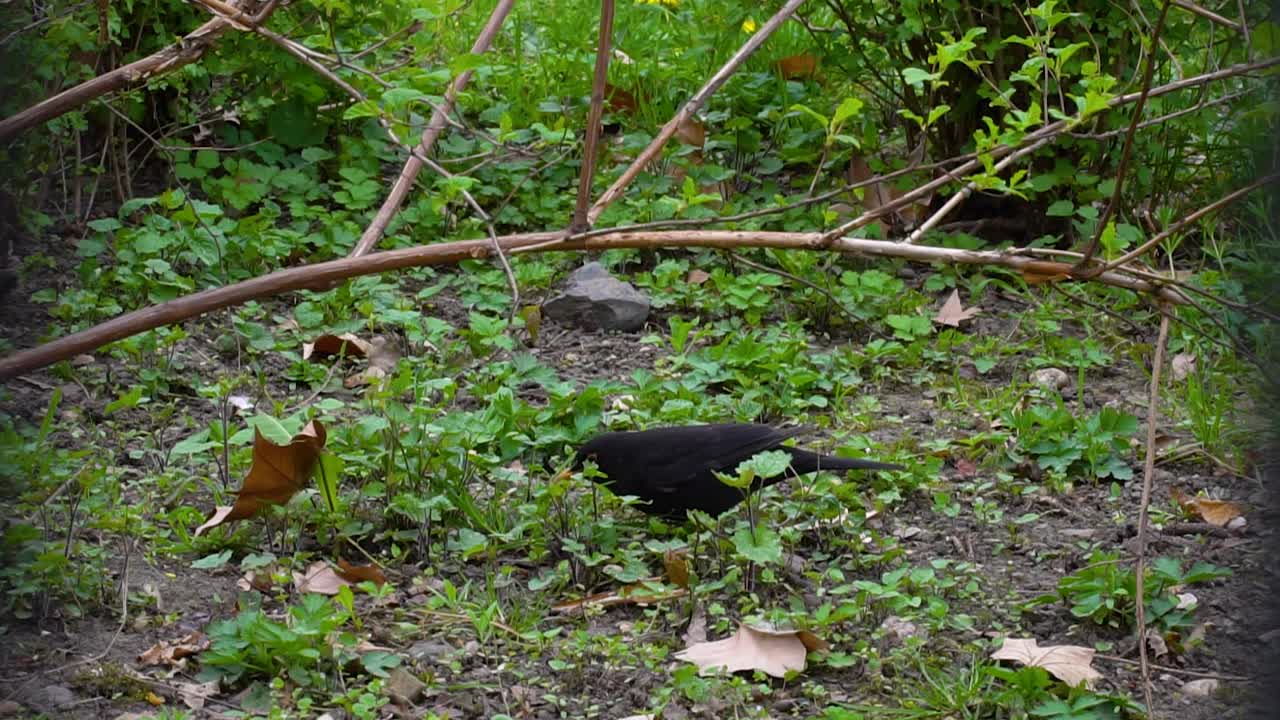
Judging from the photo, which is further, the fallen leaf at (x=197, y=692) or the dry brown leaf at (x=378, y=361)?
the dry brown leaf at (x=378, y=361)

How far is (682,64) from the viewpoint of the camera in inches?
226

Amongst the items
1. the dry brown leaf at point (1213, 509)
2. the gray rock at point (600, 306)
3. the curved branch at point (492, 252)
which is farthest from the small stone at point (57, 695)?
the dry brown leaf at point (1213, 509)

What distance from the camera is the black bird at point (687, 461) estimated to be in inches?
127

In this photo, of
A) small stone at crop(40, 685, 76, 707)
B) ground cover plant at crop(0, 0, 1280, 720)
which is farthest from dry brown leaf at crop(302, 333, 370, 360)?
small stone at crop(40, 685, 76, 707)

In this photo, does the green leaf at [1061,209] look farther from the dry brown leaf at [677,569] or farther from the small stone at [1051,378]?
the dry brown leaf at [677,569]

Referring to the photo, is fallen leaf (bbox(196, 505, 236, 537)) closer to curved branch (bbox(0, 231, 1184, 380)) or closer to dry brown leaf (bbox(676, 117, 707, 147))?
curved branch (bbox(0, 231, 1184, 380))

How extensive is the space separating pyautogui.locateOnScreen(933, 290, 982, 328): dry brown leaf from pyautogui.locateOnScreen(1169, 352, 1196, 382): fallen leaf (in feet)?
2.19

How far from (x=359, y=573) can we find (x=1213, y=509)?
6.82 ft

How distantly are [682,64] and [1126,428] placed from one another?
8.91 ft

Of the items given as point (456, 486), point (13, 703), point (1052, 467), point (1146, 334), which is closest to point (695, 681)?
point (456, 486)

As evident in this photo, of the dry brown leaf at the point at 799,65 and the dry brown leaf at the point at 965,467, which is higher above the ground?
the dry brown leaf at the point at 799,65

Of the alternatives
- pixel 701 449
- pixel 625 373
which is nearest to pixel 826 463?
pixel 701 449

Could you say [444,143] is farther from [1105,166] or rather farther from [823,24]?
[1105,166]

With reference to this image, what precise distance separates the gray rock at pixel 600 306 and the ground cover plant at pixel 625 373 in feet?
0.14
